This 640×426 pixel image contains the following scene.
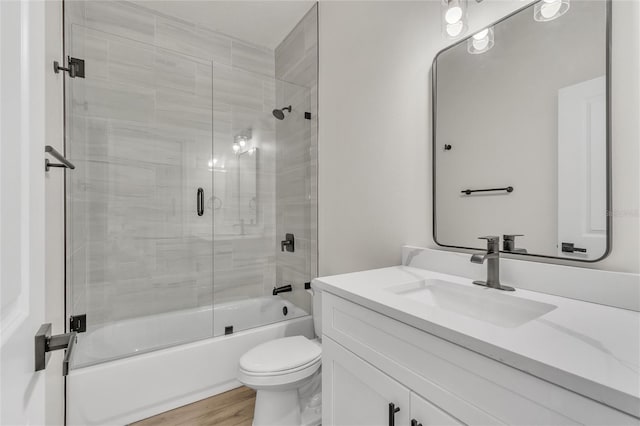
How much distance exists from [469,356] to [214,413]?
1.61 metres

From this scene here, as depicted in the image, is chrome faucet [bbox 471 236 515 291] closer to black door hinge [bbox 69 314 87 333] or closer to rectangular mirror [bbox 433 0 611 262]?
rectangular mirror [bbox 433 0 611 262]

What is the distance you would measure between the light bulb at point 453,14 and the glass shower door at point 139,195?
178 cm

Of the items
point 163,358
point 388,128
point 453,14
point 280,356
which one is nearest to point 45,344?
point 280,356

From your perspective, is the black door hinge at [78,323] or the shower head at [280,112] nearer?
the black door hinge at [78,323]

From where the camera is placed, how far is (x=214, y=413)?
1.66 meters

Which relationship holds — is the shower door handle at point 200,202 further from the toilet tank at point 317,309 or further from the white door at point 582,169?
the white door at point 582,169

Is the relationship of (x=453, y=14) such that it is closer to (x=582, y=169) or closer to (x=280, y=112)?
(x=582, y=169)

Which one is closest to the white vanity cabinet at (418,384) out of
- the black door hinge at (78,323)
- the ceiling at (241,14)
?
the black door hinge at (78,323)

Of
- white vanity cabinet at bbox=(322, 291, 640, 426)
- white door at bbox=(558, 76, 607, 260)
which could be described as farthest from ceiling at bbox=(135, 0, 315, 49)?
white vanity cabinet at bbox=(322, 291, 640, 426)

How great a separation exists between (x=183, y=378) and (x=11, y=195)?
1724 mm

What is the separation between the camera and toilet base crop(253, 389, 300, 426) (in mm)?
1436

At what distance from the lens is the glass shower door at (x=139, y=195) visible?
6.04ft

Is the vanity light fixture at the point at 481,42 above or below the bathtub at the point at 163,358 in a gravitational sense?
above

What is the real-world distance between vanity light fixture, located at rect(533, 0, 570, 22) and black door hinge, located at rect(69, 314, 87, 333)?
8.06ft
